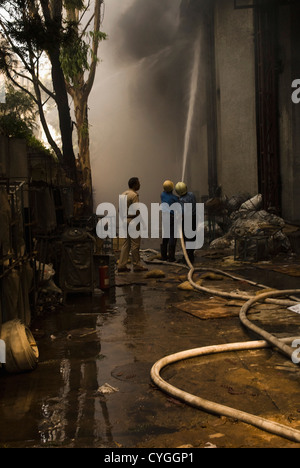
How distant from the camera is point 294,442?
3.32 metres

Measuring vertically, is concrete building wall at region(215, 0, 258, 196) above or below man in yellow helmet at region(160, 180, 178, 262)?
above

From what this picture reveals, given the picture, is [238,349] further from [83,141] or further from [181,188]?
[83,141]

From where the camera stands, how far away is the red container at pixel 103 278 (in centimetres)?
922

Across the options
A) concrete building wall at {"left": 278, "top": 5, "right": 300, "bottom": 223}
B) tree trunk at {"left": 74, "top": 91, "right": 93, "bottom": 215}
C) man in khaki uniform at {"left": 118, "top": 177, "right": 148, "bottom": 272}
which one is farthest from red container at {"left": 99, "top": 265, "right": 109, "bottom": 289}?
tree trunk at {"left": 74, "top": 91, "right": 93, "bottom": 215}

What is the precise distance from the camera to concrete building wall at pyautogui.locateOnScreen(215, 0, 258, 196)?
18.8m

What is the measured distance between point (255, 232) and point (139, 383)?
9539 millimetres

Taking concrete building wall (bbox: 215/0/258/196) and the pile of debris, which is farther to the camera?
concrete building wall (bbox: 215/0/258/196)

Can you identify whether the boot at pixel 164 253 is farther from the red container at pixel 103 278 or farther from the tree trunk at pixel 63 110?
the tree trunk at pixel 63 110

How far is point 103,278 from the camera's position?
9219 millimetres

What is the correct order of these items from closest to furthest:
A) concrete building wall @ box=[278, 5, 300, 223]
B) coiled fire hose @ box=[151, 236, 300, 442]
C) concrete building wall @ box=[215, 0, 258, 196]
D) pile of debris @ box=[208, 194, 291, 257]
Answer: coiled fire hose @ box=[151, 236, 300, 442] → pile of debris @ box=[208, 194, 291, 257] → concrete building wall @ box=[278, 5, 300, 223] → concrete building wall @ box=[215, 0, 258, 196]

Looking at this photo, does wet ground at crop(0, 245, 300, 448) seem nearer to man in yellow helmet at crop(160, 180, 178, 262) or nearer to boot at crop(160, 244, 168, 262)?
man in yellow helmet at crop(160, 180, 178, 262)

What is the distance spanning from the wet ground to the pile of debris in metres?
5.65

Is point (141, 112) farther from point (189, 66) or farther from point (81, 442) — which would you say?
point (81, 442)

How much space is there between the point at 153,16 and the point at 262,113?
17.1 m
